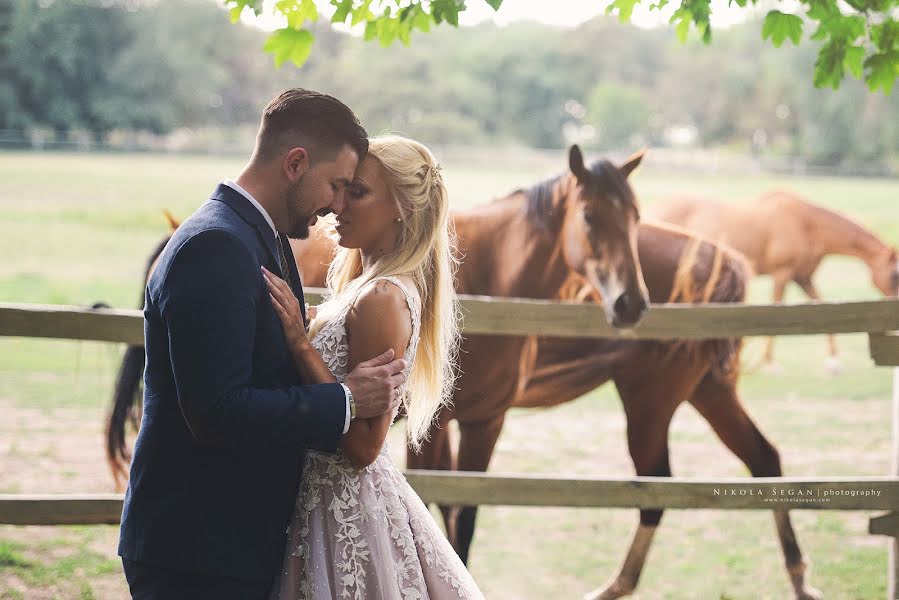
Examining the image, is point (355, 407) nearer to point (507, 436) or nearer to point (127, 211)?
point (507, 436)

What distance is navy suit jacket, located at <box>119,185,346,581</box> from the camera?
1668 millimetres

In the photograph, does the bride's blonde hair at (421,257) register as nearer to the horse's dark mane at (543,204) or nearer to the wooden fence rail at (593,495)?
the wooden fence rail at (593,495)

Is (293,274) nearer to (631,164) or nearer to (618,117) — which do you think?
(631,164)

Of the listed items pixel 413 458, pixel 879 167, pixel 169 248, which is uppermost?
pixel 169 248

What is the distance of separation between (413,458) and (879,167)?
36.7m

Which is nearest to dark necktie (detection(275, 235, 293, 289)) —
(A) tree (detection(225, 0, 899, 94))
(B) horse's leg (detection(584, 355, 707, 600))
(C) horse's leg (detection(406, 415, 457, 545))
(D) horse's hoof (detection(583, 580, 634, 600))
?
(A) tree (detection(225, 0, 899, 94))

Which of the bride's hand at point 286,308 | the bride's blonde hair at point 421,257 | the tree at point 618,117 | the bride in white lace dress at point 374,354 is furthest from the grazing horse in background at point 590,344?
the tree at point 618,117

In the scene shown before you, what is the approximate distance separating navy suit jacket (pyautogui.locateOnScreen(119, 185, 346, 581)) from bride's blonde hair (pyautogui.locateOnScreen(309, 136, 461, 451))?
1.10 ft

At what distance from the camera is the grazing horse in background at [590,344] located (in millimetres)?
4328

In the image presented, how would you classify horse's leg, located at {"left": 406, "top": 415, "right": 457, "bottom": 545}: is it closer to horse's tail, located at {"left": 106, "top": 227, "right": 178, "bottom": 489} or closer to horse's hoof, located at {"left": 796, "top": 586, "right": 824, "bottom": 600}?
horse's tail, located at {"left": 106, "top": 227, "right": 178, "bottom": 489}

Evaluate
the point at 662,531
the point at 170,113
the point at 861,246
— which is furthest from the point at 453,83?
the point at 662,531

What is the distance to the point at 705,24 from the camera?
3141 millimetres

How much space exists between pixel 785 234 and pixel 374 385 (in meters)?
11.6

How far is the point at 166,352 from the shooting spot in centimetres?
181
